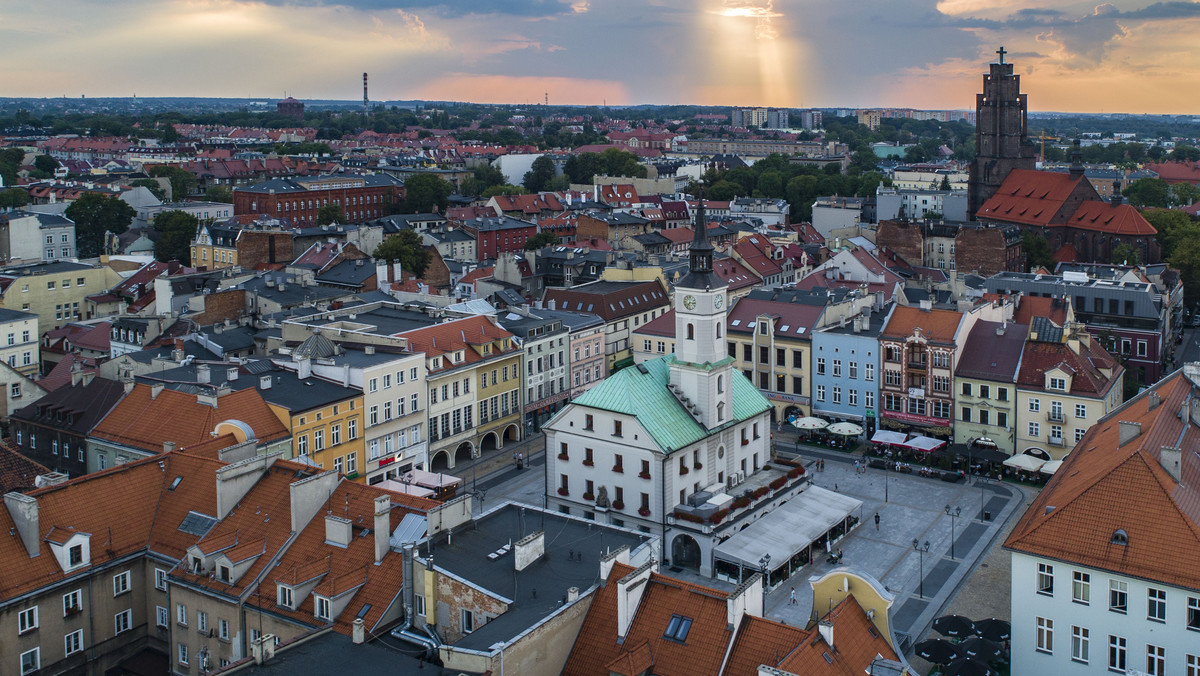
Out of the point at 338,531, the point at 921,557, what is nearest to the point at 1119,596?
the point at 921,557

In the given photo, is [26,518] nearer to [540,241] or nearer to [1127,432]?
[1127,432]

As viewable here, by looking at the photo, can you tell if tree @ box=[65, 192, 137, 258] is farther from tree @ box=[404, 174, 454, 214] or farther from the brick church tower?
the brick church tower

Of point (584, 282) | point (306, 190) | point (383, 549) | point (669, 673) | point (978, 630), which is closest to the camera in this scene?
point (669, 673)

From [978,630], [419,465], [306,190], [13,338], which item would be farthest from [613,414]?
[306,190]

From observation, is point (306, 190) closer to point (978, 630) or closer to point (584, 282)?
point (584, 282)

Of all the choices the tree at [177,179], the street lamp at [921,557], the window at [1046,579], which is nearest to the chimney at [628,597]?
the window at [1046,579]

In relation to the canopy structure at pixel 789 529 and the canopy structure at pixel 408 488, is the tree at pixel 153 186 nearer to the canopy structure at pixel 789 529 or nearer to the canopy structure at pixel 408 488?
the canopy structure at pixel 408 488
